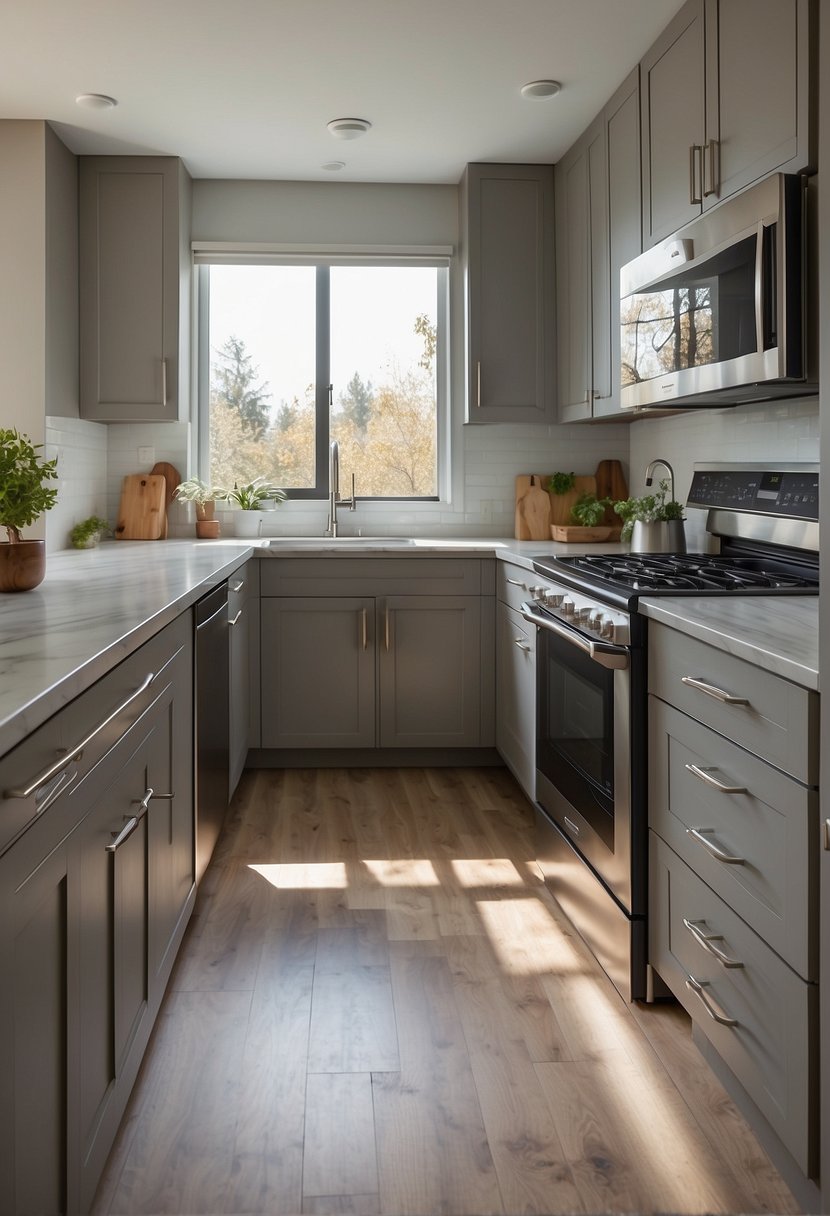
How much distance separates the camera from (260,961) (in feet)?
7.89

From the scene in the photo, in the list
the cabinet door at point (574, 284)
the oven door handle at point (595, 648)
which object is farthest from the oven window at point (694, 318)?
the oven door handle at point (595, 648)

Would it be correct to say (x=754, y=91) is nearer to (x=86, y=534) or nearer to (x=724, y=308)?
(x=724, y=308)

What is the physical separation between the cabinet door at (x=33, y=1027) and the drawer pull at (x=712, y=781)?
3.50 feet

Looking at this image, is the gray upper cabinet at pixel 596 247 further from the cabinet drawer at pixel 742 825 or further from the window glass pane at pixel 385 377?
the cabinet drawer at pixel 742 825

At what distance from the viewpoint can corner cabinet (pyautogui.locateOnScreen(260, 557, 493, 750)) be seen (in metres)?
4.02

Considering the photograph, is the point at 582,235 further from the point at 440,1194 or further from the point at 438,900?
the point at 440,1194

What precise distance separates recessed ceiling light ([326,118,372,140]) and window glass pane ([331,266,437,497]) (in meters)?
0.85

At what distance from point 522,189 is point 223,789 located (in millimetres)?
2779

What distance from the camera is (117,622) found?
1.78 metres

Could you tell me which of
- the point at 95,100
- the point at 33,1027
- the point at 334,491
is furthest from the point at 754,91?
the point at 334,491

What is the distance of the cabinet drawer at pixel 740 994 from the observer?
1510 millimetres

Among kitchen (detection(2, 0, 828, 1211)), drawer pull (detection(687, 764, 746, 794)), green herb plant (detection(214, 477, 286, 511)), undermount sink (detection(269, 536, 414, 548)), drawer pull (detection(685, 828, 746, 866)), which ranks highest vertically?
kitchen (detection(2, 0, 828, 1211))

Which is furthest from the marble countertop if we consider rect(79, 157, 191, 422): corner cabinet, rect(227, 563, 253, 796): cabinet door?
rect(79, 157, 191, 422): corner cabinet

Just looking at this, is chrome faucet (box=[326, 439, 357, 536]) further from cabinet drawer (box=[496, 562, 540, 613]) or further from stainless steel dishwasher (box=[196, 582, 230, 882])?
stainless steel dishwasher (box=[196, 582, 230, 882])
